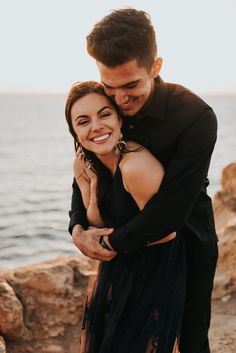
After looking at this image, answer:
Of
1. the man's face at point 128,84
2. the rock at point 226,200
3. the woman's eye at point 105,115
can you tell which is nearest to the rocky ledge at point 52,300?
the rock at point 226,200

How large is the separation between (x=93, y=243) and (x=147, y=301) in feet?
1.48

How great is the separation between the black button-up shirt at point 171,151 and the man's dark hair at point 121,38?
0.28 m

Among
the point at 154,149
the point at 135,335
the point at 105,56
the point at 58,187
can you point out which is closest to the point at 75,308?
the point at 135,335

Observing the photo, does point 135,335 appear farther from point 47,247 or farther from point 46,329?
point 47,247

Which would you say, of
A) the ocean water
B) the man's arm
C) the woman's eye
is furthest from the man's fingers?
the ocean water

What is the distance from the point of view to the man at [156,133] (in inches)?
96.5

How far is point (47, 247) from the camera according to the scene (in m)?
13.9

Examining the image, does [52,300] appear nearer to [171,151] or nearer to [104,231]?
[104,231]

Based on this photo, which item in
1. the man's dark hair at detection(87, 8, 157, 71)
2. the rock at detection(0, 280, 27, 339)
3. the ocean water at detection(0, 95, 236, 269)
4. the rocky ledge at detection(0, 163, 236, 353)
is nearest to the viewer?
the man's dark hair at detection(87, 8, 157, 71)

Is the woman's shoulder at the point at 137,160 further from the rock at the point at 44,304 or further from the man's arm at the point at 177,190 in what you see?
the rock at the point at 44,304

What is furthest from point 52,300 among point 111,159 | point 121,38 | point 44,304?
point 121,38

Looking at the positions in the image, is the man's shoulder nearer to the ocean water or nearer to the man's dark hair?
the man's dark hair

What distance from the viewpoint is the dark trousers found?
9.37ft

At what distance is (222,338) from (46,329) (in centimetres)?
180
